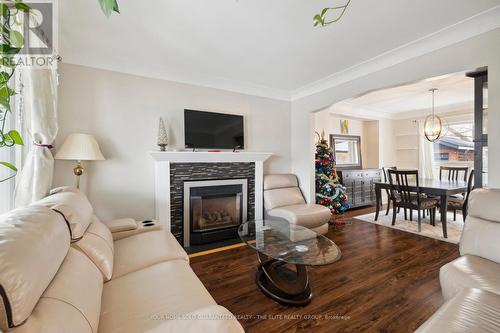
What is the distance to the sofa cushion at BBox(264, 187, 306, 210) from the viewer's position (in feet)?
11.7

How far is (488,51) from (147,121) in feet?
11.9

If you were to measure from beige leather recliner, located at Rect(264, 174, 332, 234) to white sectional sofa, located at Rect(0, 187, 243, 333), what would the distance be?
186 centimetres

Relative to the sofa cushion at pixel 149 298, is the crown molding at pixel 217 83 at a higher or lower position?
higher

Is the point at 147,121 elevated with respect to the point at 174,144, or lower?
elevated

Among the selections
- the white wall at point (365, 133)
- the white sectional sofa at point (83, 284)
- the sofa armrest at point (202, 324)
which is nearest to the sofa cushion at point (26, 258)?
the white sectional sofa at point (83, 284)

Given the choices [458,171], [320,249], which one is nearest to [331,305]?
[320,249]

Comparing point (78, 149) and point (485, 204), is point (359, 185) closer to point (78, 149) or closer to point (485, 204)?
point (485, 204)

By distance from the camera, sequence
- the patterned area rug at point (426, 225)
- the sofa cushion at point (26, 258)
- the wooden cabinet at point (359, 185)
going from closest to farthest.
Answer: the sofa cushion at point (26, 258) → the patterned area rug at point (426, 225) → the wooden cabinet at point (359, 185)

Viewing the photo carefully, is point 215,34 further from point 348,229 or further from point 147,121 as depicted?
point 348,229

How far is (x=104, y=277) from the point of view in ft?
4.40

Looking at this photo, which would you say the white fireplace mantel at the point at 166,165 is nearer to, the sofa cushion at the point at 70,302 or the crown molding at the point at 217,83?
the crown molding at the point at 217,83

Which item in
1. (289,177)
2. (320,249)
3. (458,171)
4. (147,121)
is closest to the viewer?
(320,249)

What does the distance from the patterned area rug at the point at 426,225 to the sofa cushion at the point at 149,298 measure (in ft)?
12.2

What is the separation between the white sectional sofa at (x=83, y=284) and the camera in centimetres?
70
